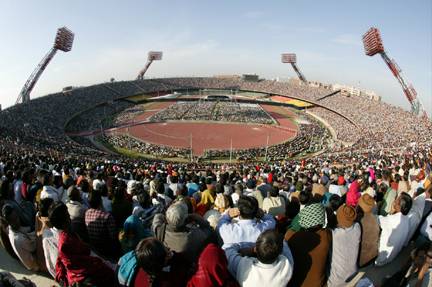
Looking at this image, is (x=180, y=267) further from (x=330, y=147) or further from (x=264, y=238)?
(x=330, y=147)

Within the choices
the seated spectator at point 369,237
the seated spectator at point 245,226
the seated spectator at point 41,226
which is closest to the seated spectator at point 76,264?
the seated spectator at point 41,226

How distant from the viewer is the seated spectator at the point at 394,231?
5.47 metres

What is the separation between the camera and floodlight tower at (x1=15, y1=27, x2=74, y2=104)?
6275 centimetres

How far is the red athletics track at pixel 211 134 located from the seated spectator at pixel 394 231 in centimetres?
3545

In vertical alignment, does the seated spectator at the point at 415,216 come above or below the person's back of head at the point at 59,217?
below

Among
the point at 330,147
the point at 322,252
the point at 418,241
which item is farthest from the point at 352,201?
the point at 330,147

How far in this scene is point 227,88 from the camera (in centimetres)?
8562

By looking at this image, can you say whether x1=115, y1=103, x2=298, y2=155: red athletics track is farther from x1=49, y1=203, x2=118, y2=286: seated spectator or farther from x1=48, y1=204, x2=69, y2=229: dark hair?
x1=49, y1=203, x2=118, y2=286: seated spectator

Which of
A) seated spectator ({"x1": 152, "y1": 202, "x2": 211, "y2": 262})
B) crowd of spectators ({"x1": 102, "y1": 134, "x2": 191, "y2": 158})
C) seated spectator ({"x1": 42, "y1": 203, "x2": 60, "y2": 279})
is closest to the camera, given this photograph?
seated spectator ({"x1": 152, "y1": 202, "x2": 211, "y2": 262})

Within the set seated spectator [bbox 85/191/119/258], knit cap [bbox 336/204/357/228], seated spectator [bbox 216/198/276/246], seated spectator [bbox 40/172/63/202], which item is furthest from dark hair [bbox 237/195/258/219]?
seated spectator [bbox 40/172/63/202]

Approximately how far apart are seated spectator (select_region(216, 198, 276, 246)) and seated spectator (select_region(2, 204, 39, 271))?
3.14 metres

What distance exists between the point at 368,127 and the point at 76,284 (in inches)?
2213

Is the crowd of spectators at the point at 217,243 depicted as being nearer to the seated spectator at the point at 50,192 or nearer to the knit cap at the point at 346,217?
the knit cap at the point at 346,217

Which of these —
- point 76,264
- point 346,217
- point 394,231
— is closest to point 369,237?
point 394,231
